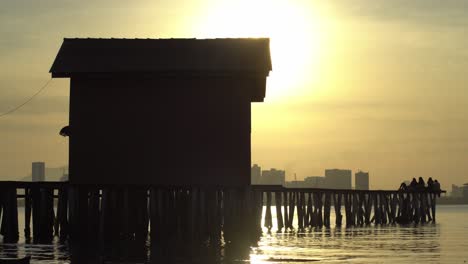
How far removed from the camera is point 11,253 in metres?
37.9

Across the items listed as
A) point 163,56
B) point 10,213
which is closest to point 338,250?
point 163,56

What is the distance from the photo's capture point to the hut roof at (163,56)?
147ft

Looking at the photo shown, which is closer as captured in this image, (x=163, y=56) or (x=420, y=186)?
(x=163, y=56)

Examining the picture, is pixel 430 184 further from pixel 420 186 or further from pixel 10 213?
pixel 10 213

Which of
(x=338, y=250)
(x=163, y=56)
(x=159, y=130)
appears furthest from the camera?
(x=163, y=56)

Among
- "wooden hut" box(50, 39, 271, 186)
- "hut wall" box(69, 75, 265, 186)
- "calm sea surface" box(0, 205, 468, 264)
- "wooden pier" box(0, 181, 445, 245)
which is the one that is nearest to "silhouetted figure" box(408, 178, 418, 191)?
"calm sea surface" box(0, 205, 468, 264)

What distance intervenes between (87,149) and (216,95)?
6036 millimetres

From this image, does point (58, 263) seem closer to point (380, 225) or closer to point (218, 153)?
point (218, 153)

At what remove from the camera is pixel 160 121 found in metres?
44.8

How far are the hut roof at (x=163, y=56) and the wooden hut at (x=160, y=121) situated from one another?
0.06m

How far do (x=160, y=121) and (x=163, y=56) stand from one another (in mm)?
3249

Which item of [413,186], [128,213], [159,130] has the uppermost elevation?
[159,130]

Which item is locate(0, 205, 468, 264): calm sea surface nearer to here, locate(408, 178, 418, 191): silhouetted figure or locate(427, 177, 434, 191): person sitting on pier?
locate(408, 178, 418, 191): silhouetted figure

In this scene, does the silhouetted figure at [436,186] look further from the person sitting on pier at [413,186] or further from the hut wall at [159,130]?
the hut wall at [159,130]
